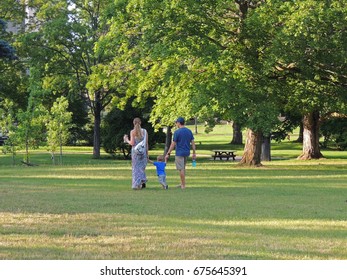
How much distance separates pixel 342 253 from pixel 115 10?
1030 inches

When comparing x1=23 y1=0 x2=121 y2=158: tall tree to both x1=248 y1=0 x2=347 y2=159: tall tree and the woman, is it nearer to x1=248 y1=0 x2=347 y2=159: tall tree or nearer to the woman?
x1=248 y1=0 x2=347 y2=159: tall tree

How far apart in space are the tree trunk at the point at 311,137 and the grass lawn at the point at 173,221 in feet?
85.0

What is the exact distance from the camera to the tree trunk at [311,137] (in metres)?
48.9

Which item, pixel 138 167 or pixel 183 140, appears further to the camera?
pixel 183 140

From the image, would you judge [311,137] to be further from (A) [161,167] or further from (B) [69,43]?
(A) [161,167]

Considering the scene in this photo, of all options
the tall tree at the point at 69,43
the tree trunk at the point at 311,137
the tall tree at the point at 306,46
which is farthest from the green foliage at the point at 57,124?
the tree trunk at the point at 311,137

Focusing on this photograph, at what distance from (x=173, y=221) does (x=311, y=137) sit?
37.7m

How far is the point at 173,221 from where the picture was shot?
13227 millimetres

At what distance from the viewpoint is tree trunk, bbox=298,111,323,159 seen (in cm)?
4891

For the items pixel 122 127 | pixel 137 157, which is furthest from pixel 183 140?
pixel 122 127

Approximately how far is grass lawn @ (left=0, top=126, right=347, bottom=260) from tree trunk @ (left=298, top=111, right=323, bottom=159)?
25.9 m

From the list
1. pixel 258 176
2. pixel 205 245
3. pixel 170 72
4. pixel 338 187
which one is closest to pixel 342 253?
pixel 205 245

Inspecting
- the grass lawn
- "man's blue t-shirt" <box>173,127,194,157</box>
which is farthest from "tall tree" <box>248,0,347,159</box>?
"man's blue t-shirt" <box>173,127,194,157</box>

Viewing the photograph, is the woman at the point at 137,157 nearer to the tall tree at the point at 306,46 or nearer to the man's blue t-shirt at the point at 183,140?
the man's blue t-shirt at the point at 183,140
